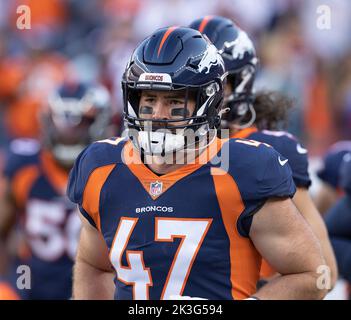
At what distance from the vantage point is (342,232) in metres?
5.11

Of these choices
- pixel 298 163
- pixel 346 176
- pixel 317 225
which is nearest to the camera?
pixel 317 225

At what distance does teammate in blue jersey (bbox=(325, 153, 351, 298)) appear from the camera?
4.99 metres

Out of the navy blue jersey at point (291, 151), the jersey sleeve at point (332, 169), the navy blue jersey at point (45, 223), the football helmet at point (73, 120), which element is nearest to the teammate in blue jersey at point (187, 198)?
the navy blue jersey at point (291, 151)

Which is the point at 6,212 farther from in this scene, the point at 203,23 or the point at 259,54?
the point at 259,54

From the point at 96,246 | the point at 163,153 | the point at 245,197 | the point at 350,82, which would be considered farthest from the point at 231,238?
the point at 350,82

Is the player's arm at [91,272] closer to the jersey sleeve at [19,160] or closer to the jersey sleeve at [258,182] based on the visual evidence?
the jersey sleeve at [258,182]

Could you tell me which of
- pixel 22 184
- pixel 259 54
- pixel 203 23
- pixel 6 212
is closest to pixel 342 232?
pixel 203 23

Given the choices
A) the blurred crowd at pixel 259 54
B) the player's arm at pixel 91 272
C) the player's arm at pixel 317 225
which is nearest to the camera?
the player's arm at pixel 91 272

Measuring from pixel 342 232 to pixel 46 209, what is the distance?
2051 mm

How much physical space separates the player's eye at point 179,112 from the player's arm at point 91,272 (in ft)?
2.06

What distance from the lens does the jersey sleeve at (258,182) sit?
11.0ft

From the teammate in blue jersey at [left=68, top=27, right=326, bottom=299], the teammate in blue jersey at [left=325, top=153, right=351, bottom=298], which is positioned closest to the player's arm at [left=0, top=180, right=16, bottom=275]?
the teammate in blue jersey at [left=325, top=153, right=351, bottom=298]

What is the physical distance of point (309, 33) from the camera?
10.3 m

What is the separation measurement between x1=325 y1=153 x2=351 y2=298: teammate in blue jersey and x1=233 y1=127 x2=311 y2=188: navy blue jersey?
0.81m
